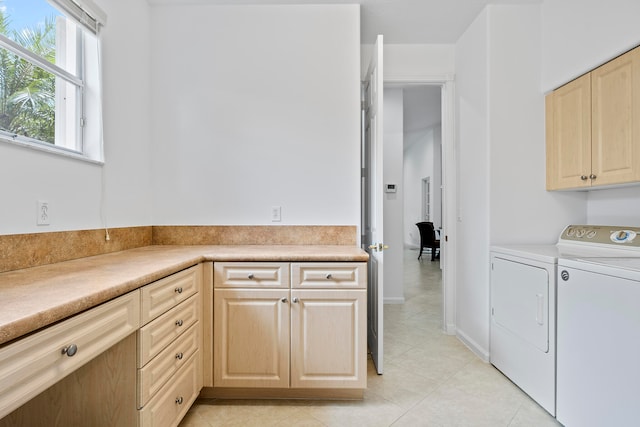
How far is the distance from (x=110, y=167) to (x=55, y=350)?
4.76ft

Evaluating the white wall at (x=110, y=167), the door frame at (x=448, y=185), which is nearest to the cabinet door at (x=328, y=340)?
the white wall at (x=110, y=167)

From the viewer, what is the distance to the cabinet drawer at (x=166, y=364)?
1.27m

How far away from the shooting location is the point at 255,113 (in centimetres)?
241

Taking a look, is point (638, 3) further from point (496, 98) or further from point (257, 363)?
point (257, 363)

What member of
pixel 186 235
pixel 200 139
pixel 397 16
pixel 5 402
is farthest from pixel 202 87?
pixel 5 402

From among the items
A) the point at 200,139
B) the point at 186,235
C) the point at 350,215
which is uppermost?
the point at 200,139

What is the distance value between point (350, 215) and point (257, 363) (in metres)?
1.21

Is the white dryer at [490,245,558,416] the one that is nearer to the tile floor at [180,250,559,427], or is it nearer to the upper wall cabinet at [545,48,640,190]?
the tile floor at [180,250,559,427]

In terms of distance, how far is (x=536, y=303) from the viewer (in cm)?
185

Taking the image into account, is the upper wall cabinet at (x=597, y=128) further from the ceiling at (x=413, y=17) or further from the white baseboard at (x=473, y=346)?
the white baseboard at (x=473, y=346)

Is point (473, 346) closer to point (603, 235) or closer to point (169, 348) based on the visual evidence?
point (603, 235)

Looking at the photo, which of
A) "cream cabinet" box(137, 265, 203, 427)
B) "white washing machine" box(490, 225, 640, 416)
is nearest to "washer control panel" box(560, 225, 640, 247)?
"white washing machine" box(490, 225, 640, 416)

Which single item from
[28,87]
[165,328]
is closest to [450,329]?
[165,328]

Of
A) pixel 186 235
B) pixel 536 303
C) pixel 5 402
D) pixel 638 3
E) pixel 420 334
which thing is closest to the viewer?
pixel 5 402
